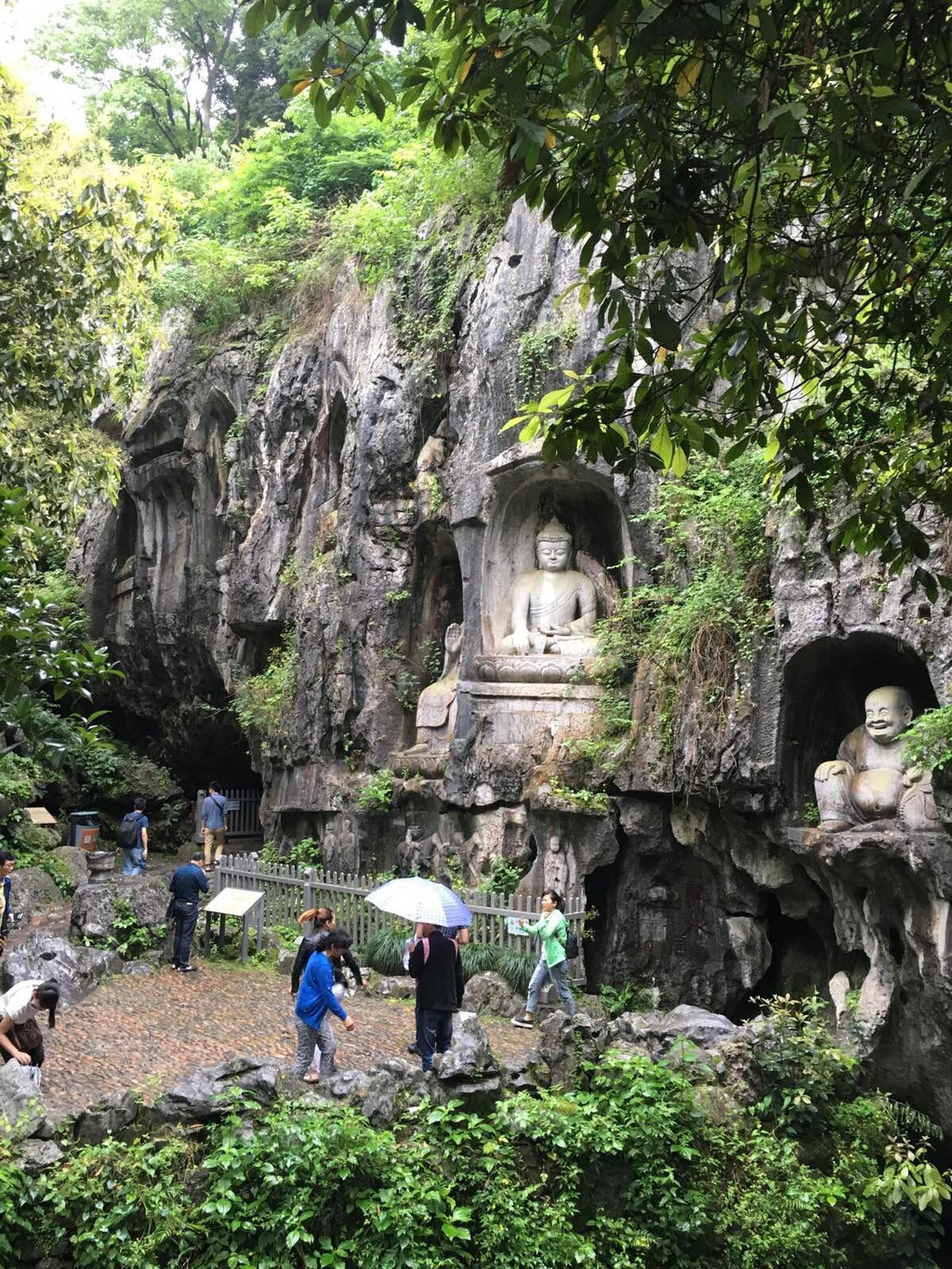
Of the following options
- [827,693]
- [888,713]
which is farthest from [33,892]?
[888,713]

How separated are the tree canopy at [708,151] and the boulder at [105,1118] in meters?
4.89

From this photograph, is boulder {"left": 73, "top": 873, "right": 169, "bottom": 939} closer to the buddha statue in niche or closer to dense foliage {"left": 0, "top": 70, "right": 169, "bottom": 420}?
dense foliage {"left": 0, "top": 70, "right": 169, "bottom": 420}

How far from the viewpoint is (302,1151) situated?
252 inches

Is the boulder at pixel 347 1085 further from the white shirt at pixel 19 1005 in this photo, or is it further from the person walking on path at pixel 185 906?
the person walking on path at pixel 185 906

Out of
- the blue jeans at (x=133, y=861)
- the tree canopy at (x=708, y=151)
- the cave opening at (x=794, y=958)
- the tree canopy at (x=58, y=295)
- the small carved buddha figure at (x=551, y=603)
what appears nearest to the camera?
the tree canopy at (x=708, y=151)

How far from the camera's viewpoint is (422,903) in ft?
27.1

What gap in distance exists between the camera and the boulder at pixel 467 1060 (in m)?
7.28

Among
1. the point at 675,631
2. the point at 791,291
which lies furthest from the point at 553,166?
the point at 675,631

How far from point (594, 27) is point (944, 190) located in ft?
5.12

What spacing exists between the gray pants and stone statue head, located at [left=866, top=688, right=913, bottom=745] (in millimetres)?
5347

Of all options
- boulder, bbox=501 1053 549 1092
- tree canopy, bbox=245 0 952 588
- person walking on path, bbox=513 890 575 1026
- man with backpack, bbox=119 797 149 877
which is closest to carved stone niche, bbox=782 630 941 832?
person walking on path, bbox=513 890 575 1026

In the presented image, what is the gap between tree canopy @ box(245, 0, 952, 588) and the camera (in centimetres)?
364

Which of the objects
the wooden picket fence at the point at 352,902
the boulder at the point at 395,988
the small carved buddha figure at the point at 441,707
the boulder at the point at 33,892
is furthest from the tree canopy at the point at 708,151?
the boulder at the point at 33,892

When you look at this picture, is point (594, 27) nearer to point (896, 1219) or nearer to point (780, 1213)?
point (780, 1213)
